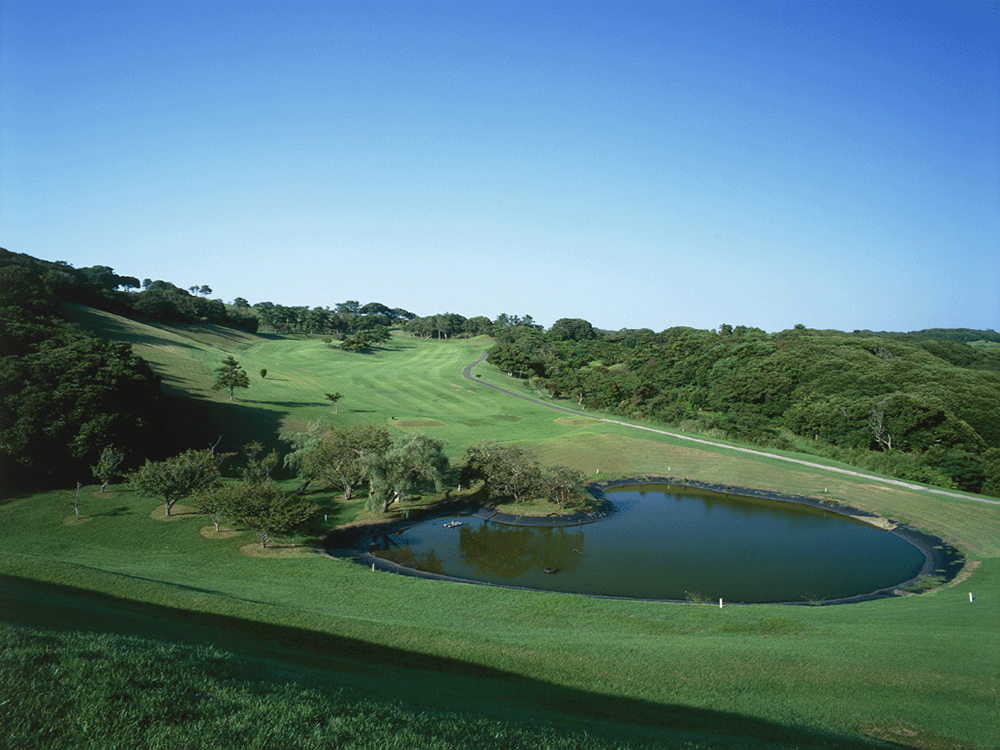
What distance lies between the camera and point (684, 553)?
32938 millimetres

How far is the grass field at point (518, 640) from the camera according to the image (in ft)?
37.3

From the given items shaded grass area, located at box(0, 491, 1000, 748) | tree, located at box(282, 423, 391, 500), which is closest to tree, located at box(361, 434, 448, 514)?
tree, located at box(282, 423, 391, 500)

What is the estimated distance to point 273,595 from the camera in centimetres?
2188

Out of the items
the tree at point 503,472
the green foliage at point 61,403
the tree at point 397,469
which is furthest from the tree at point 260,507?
the tree at point 503,472

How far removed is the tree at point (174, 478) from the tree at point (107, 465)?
3.68m

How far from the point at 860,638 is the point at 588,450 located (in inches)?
1445

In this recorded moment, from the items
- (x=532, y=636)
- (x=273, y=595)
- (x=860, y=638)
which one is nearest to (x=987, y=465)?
(x=860, y=638)

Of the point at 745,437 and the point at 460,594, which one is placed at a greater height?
the point at 745,437

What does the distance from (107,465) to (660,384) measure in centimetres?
9287

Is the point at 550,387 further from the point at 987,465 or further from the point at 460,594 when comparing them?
the point at 460,594

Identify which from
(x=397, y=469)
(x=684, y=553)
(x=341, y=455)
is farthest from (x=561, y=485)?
(x=341, y=455)

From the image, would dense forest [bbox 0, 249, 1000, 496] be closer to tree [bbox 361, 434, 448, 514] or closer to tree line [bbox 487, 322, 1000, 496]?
tree line [bbox 487, 322, 1000, 496]

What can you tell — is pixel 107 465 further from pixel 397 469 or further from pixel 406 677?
pixel 406 677

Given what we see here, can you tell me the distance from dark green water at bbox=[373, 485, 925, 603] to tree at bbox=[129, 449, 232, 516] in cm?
1271
